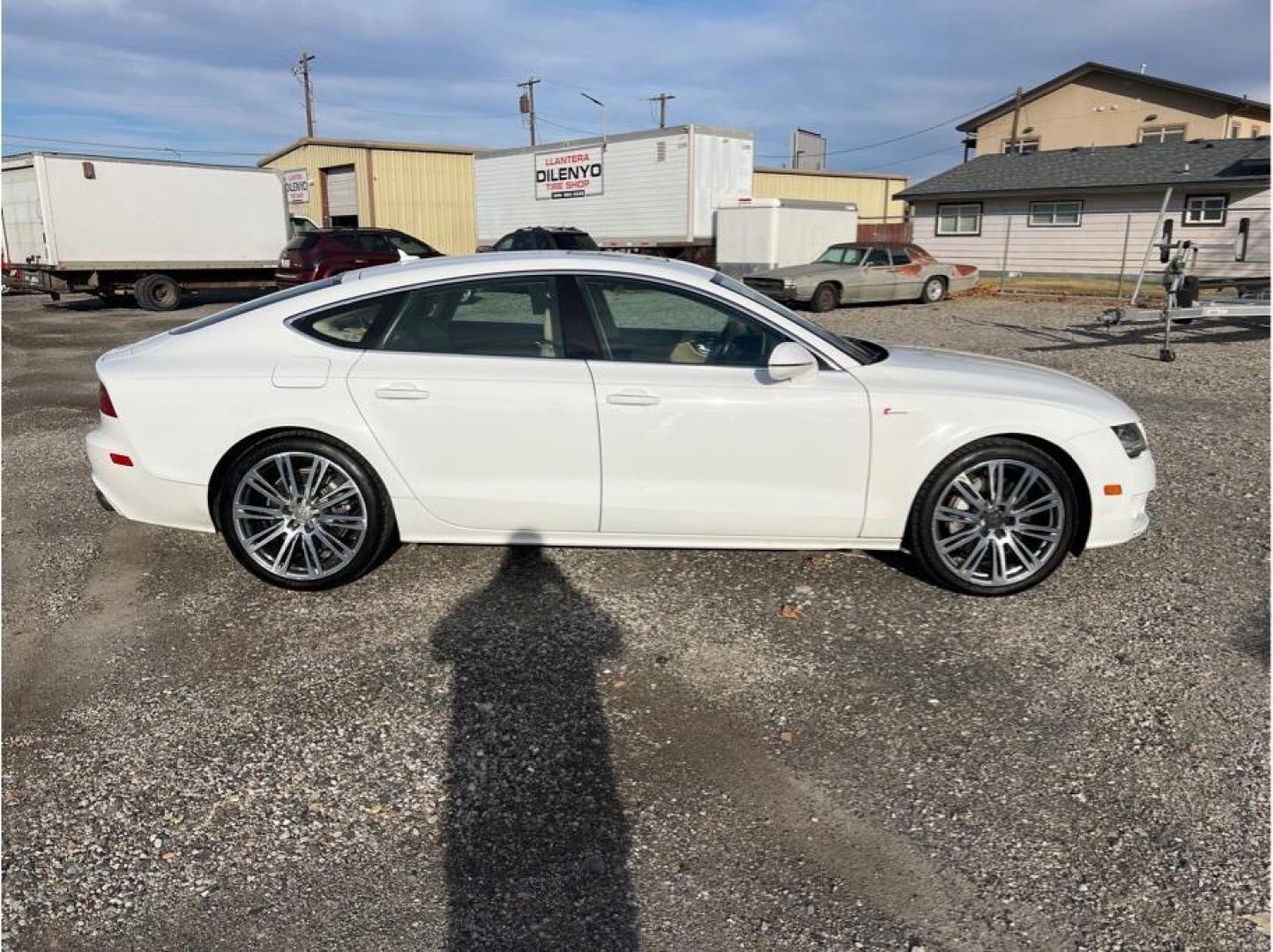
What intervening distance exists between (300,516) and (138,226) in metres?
18.3

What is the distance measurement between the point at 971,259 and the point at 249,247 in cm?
2015

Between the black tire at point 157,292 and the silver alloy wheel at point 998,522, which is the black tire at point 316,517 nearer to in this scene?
the silver alloy wheel at point 998,522

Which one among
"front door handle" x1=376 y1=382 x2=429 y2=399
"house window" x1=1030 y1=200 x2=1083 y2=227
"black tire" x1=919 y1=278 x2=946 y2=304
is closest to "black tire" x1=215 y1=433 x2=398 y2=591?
"front door handle" x1=376 y1=382 x2=429 y2=399

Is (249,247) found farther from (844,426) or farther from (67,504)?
(844,426)

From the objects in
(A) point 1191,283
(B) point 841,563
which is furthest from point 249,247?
(B) point 841,563

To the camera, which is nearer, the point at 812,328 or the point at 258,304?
the point at 812,328

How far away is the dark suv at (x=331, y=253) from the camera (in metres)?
19.8

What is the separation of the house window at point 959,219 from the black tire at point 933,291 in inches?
314

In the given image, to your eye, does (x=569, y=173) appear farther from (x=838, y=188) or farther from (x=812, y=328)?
(x=812, y=328)

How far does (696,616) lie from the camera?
4172mm

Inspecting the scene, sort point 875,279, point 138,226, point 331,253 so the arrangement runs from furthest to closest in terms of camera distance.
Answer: point 331,253 < point 875,279 < point 138,226

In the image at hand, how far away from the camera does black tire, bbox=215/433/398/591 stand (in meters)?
4.17

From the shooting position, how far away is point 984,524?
4254 mm

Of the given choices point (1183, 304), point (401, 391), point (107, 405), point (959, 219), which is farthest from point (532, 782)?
point (959, 219)
